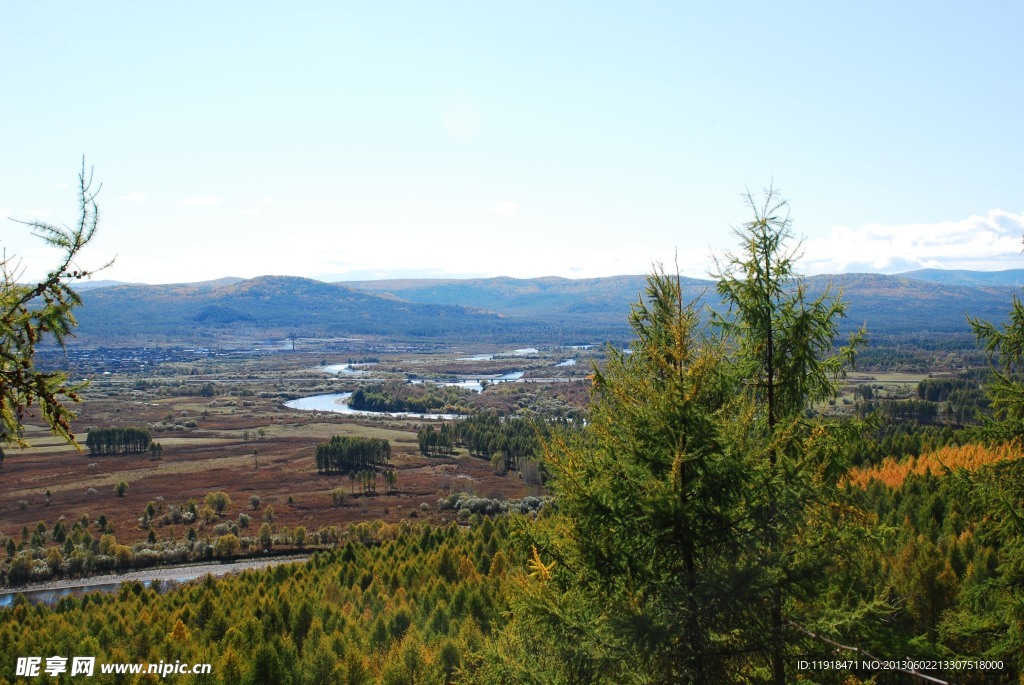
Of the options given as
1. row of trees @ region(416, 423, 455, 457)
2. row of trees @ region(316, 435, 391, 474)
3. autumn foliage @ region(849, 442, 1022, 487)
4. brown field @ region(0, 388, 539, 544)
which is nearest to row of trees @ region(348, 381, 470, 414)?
brown field @ region(0, 388, 539, 544)

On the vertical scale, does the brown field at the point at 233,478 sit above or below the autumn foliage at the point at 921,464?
below

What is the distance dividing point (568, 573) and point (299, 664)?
22950 mm

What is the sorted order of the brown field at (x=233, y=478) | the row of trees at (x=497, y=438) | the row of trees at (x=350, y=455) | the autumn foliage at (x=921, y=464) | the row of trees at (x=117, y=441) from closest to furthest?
the autumn foliage at (x=921, y=464) → the brown field at (x=233, y=478) → the row of trees at (x=350, y=455) → the row of trees at (x=497, y=438) → the row of trees at (x=117, y=441)

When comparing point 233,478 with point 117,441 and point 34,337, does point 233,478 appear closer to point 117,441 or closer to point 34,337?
point 117,441

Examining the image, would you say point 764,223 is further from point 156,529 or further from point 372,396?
point 372,396

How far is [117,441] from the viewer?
412 feet

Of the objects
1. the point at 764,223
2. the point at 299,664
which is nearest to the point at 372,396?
the point at 299,664

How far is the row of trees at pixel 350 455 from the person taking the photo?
112 meters

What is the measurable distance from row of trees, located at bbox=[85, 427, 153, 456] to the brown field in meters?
3.15

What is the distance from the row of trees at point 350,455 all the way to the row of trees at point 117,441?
128ft

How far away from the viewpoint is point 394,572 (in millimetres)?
44062

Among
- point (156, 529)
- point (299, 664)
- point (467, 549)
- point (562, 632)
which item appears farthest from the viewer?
point (156, 529)

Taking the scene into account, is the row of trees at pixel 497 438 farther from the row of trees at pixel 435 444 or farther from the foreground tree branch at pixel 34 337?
the foreground tree branch at pixel 34 337

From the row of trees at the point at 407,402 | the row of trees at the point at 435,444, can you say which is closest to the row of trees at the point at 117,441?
the row of trees at the point at 435,444
